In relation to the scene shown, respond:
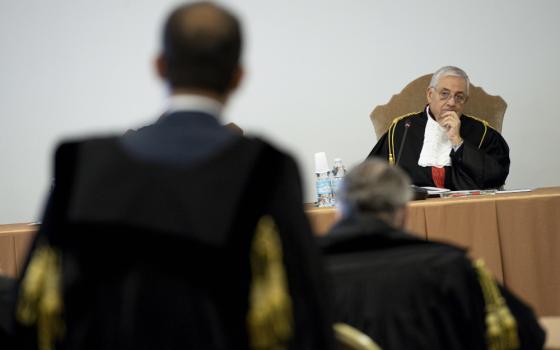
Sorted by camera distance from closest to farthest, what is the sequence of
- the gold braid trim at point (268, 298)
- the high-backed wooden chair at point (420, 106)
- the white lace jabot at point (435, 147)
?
the gold braid trim at point (268, 298) → the white lace jabot at point (435, 147) → the high-backed wooden chair at point (420, 106)

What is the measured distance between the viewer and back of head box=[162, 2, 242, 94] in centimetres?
125

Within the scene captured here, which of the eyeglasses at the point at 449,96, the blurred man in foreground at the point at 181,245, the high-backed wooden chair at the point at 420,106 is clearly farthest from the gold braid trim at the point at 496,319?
the high-backed wooden chair at the point at 420,106

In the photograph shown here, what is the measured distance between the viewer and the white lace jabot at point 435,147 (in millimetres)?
4824

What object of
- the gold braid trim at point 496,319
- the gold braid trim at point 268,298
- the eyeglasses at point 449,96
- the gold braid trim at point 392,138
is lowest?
the gold braid trim at point 496,319

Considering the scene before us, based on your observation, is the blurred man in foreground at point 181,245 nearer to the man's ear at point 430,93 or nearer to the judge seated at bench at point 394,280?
the judge seated at bench at point 394,280

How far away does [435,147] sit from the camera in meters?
4.88

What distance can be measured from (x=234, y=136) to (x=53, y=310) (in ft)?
1.14

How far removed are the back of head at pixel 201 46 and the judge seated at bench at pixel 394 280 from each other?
0.63 meters

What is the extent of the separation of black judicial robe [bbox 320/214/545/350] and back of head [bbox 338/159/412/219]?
0.03m

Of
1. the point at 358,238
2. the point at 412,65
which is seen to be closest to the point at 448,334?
the point at 358,238

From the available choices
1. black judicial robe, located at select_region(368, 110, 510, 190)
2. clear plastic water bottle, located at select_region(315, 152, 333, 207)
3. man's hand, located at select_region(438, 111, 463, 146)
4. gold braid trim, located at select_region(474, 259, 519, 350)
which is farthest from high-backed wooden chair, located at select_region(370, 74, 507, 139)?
gold braid trim, located at select_region(474, 259, 519, 350)

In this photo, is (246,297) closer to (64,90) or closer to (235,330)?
(235,330)

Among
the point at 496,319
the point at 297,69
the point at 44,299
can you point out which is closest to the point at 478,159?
the point at 297,69

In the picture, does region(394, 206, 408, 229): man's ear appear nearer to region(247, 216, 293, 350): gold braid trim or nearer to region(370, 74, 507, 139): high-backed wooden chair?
region(247, 216, 293, 350): gold braid trim
